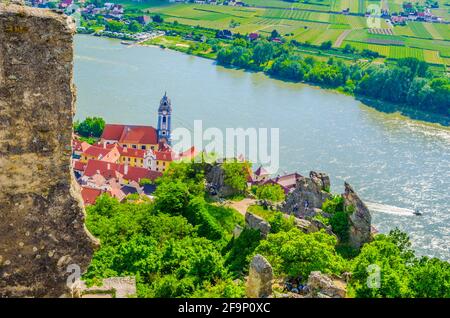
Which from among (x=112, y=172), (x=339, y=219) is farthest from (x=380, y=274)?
(x=112, y=172)

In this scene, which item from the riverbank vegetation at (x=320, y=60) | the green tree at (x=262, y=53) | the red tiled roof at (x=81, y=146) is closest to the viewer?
the red tiled roof at (x=81, y=146)

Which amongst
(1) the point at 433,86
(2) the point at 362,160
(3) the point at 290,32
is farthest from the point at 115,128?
(3) the point at 290,32

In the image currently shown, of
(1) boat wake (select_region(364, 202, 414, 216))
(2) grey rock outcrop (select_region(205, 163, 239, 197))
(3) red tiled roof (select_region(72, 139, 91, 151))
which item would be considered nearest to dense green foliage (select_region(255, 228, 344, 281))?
(2) grey rock outcrop (select_region(205, 163, 239, 197))

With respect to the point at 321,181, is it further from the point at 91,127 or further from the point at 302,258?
the point at 91,127

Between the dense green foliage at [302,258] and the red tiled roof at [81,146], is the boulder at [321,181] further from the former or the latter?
the red tiled roof at [81,146]

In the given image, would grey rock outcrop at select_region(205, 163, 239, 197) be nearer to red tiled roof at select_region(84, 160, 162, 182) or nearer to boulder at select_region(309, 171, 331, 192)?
boulder at select_region(309, 171, 331, 192)

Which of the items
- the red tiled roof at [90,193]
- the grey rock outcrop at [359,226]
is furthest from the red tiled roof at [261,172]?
the grey rock outcrop at [359,226]
